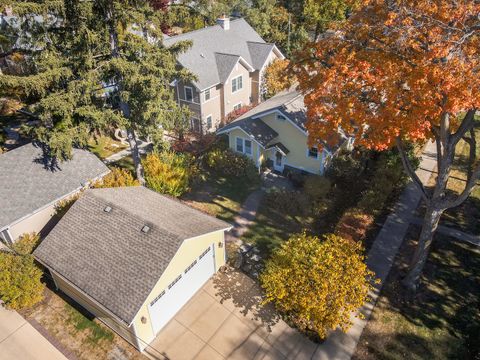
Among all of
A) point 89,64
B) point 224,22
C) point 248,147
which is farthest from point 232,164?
point 224,22

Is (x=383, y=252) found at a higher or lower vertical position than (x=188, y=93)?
lower

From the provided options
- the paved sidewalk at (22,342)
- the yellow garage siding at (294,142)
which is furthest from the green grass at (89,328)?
the yellow garage siding at (294,142)

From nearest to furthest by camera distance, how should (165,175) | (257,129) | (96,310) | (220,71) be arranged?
1. (96,310)
2. (165,175)
3. (257,129)
4. (220,71)

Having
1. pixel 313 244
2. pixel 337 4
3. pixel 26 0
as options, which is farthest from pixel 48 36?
pixel 337 4

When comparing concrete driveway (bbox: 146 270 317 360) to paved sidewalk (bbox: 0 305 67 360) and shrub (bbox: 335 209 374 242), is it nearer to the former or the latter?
paved sidewalk (bbox: 0 305 67 360)

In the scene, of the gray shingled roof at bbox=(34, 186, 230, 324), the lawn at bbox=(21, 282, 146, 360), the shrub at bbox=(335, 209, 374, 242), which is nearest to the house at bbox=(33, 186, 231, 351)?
the gray shingled roof at bbox=(34, 186, 230, 324)

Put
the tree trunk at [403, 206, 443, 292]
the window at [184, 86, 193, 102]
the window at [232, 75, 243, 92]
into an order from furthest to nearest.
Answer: the window at [232, 75, 243, 92], the window at [184, 86, 193, 102], the tree trunk at [403, 206, 443, 292]

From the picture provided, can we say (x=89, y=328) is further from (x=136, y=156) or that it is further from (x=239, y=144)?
(x=239, y=144)
